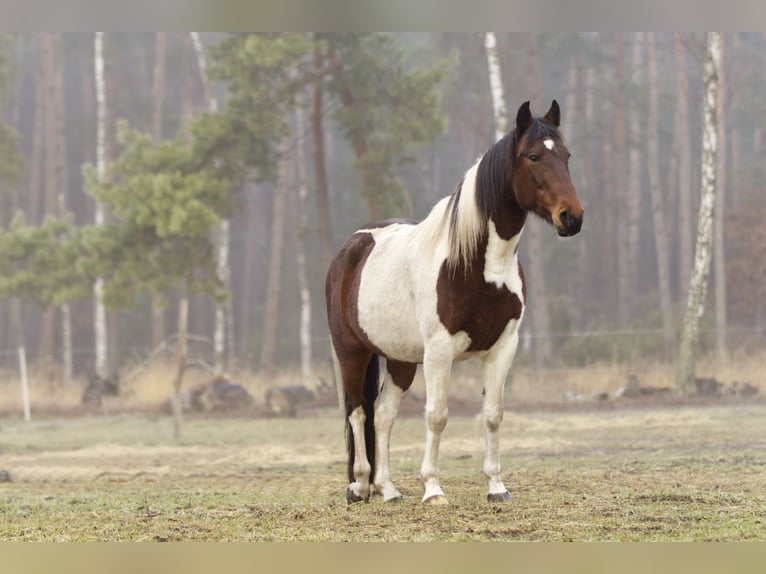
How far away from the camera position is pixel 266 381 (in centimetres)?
2233

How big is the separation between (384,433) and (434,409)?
669 mm

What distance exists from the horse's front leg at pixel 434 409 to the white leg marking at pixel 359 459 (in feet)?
1.83

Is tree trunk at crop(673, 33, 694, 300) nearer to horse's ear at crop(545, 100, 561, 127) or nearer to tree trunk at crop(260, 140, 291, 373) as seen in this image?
tree trunk at crop(260, 140, 291, 373)

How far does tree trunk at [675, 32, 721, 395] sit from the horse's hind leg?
12.3m

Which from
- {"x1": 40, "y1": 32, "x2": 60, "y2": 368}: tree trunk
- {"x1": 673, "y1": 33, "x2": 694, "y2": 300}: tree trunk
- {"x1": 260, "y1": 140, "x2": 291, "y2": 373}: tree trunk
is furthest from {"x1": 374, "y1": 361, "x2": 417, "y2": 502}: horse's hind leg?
{"x1": 40, "y1": 32, "x2": 60, "y2": 368}: tree trunk

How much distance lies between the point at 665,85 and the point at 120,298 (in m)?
24.3

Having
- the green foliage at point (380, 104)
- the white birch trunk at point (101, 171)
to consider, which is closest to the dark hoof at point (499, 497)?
the green foliage at point (380, 104)

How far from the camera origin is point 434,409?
20.9 feet

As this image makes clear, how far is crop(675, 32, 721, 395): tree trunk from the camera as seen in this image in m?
18.6

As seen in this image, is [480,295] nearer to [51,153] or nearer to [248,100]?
[248,100]

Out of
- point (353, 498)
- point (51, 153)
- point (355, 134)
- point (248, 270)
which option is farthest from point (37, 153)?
point (353, 498)

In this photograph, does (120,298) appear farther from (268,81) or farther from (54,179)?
(54,179)

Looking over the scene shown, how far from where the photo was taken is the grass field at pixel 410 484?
5.60 m

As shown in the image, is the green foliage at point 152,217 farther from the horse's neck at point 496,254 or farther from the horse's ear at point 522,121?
the horse's ear at point 522,121
